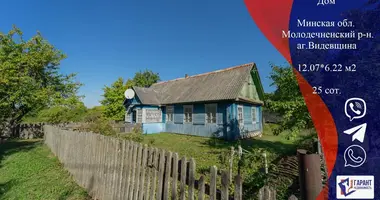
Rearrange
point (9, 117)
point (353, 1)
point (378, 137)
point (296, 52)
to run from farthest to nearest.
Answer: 1. point (9, 117)
2. point (296, 52)
3. point (353, 1)
4. point (378, 137)

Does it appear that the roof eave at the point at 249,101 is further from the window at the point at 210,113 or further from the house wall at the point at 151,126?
the house wall at the point at 151,126

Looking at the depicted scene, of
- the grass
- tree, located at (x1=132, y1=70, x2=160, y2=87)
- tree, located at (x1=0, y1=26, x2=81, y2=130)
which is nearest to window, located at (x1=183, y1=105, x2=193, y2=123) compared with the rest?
tree, located at (x1=0, y1=26, x2=81, y2=130)

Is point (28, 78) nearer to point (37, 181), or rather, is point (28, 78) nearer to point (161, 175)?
point (37, 181)

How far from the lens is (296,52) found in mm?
5258

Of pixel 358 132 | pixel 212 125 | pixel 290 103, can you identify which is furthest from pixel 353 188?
pixel 212 125

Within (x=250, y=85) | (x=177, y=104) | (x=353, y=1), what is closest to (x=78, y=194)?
(x=353, y=1)

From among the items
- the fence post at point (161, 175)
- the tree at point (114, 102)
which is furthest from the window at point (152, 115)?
the fence post at point (161, 175)

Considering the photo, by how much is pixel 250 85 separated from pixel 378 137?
13667 millimetres

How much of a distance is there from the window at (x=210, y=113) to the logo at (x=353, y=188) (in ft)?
40.5

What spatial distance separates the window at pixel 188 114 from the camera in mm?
16812

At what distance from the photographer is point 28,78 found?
38.5 feet

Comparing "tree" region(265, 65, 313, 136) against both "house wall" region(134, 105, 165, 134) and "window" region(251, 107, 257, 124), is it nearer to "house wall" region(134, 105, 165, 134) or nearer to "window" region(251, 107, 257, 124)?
"window" region(251, 107, 257, 124)

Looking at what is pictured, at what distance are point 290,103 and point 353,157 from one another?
8.87 ft

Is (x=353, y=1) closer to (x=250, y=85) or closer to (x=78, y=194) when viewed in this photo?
(x=78, y=194)
